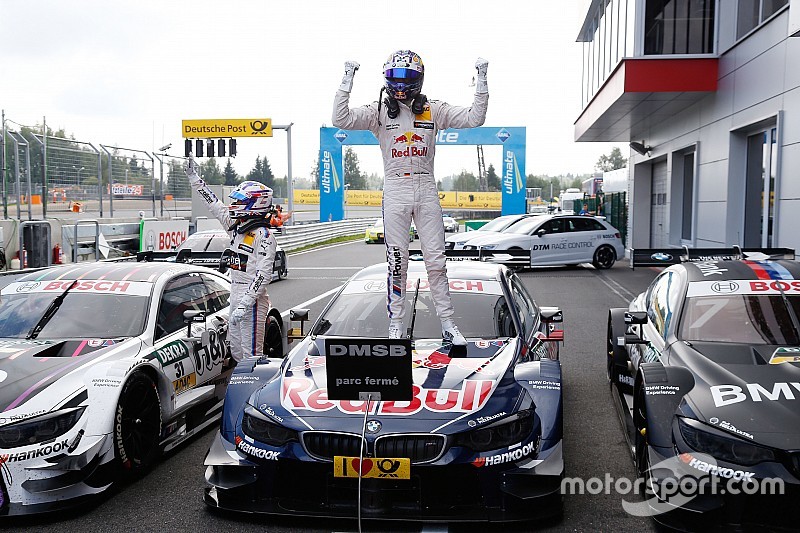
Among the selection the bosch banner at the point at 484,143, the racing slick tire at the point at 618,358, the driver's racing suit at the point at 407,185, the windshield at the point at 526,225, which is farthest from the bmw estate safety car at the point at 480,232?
the driver's racing suit at the point at 407,185

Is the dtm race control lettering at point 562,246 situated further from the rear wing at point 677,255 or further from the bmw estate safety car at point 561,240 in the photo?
the rear wing at point 677,255

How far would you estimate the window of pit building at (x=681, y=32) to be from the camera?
17.2 metres

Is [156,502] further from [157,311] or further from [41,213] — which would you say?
[41,213]

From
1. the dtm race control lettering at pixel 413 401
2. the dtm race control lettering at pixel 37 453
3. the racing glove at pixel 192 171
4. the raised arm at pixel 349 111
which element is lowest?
→ the dtm race control lettering at pixel 37 453

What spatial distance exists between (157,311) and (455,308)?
7.45 feet

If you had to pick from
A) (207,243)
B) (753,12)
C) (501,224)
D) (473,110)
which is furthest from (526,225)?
(473,110)

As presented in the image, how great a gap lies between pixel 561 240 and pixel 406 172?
15.9 metres

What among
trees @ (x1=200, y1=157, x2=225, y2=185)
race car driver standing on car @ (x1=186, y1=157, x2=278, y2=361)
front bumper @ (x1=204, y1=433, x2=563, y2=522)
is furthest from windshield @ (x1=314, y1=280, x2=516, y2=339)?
trees @ (x1=200, y1=157, x2=225, y2=185)

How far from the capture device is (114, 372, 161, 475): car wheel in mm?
4641

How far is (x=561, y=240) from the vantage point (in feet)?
68.0

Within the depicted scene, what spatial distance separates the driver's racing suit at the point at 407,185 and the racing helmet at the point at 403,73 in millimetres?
155

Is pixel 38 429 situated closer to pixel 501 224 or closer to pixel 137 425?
pixel 137 425

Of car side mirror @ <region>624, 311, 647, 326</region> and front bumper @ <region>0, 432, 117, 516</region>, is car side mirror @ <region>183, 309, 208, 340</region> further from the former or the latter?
car side mirror @ <region>624, 311, 647, 326</region>

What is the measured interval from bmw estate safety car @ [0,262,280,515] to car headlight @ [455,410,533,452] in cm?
214
